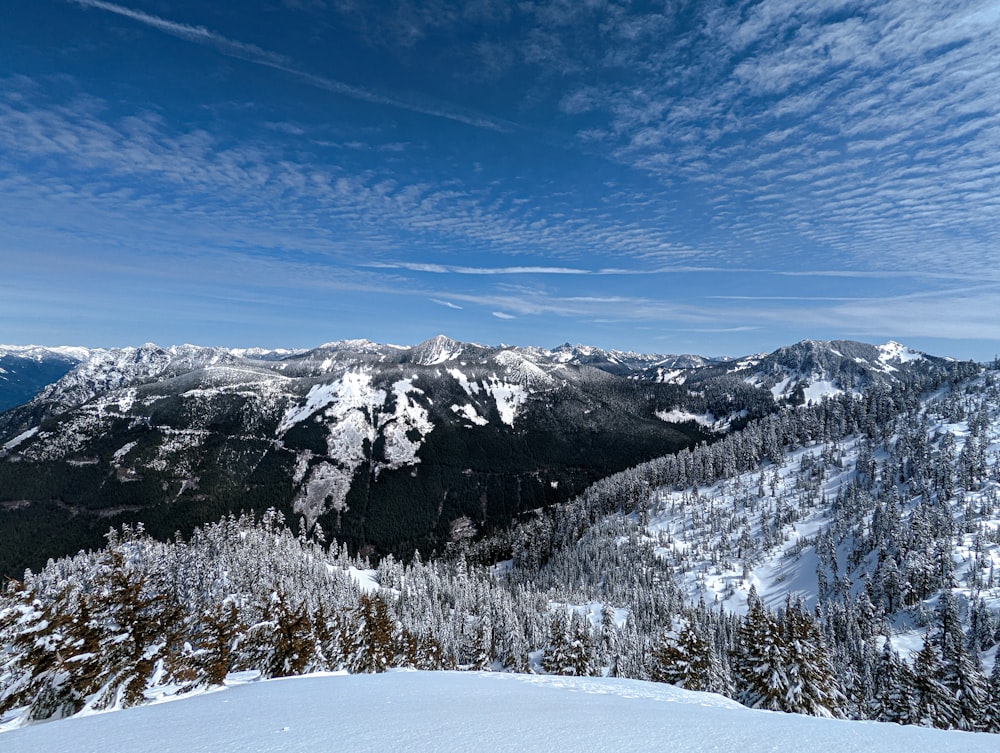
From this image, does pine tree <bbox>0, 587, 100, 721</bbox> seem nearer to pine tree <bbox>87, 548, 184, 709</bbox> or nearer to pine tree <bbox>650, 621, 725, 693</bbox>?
pine tree <bbox>87, 548, 184, 709</bbox>

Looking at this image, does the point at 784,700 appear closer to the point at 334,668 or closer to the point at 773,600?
the point at 334,668

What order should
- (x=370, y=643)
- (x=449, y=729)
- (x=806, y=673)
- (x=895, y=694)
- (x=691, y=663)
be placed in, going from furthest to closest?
1. (x=691, y=663)
2. (x=370, y=643)
3. (x=895, y=694)
4. (x=806, y=673)
5. (x=449, y=729)

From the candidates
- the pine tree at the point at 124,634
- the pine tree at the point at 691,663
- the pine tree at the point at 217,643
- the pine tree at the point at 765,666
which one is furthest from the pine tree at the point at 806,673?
the pine tree at the point at 124,634

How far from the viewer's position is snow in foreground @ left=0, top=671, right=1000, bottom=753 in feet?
31.6

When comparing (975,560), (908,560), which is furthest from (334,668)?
(975,560)

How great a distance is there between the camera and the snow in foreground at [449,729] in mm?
9633

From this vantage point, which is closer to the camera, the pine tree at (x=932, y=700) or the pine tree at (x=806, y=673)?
the pine tree at (x=806, y=673)

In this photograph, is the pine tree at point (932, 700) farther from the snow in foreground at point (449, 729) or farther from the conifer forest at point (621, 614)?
the snow in foreground at point (449, 729)

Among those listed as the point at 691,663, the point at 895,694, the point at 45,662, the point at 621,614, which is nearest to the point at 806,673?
the point at 691,663

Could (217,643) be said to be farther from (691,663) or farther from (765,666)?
(691,663)

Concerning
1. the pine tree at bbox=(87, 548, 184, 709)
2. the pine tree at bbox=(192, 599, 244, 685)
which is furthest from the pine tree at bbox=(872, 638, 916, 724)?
the pine tree at bbox=(87, 548, 184, 709)

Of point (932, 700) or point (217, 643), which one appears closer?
point (217, 643)

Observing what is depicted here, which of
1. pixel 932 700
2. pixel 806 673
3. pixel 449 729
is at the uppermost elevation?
pixel 449 729

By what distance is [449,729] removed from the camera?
1080 centimetres
